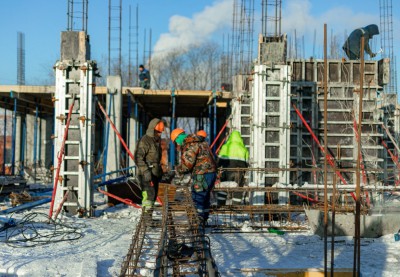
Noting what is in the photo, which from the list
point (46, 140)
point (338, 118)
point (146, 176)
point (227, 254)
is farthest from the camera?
point (46, 140)

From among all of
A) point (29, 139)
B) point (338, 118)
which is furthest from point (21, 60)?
point (338, 118)

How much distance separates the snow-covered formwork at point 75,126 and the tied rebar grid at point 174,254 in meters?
4.19

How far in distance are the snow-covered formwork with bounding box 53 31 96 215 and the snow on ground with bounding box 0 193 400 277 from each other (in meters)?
1.60

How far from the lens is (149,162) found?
922cm

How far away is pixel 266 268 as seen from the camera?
5824mm

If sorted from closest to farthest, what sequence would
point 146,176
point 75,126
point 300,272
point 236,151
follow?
point 300,272
point 146,176
point 75,126
point 236,151

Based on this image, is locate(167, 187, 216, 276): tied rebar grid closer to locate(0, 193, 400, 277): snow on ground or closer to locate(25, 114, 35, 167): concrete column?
locate(0, 193, 400, 277): snow on ground

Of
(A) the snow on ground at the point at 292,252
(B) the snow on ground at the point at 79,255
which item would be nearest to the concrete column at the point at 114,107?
(B) the snow on ground at the point at 79,255

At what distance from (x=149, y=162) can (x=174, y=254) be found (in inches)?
195

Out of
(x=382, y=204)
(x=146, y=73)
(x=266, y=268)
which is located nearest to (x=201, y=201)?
(x=266, y=268)

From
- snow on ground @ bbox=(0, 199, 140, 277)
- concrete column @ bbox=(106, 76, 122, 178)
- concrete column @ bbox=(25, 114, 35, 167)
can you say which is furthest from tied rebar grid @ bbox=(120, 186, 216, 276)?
concrete column @ bbox=(25, 114, 35, 167)

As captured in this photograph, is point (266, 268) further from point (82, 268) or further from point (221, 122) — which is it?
point (221, 122)

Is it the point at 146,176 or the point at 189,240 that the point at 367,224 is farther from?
the point at 189,240

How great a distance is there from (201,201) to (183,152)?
2.67 feet
